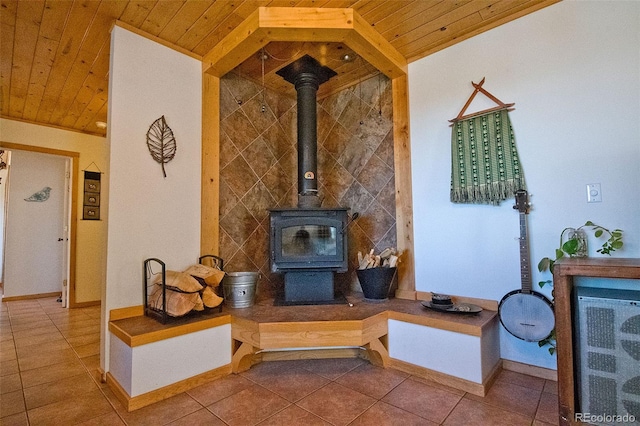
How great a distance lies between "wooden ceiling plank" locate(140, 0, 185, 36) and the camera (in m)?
1.94

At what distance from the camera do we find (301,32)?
199 centimetres

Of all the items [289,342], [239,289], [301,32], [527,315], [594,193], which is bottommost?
[289,342]

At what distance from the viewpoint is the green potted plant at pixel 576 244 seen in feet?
5.60

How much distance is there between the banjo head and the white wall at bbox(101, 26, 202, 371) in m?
2.21

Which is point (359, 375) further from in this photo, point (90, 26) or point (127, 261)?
point (90, 26)

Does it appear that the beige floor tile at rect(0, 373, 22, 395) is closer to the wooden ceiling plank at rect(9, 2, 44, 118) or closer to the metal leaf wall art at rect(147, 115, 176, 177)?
the metal leaf wall art at rect(147, 115, 176, 177)

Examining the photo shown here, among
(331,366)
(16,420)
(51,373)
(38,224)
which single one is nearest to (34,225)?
(38,224)

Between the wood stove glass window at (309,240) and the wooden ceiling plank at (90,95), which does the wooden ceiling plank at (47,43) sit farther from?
the wood stove glass window at (309,240)

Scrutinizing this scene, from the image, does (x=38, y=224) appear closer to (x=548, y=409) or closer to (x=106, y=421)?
(x=106, y=421)

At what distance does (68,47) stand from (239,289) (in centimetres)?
223

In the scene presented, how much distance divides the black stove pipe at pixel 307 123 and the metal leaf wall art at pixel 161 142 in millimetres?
987

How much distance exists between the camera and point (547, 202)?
195 cm

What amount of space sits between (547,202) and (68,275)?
16.9 feet

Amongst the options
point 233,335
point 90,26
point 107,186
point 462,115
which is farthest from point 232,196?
point 462,115
